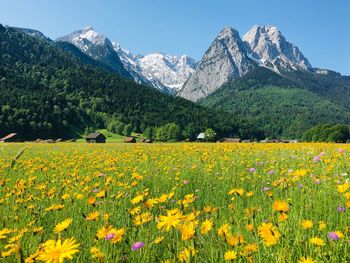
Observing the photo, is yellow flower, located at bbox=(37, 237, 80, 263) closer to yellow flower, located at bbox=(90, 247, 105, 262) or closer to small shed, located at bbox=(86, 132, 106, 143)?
yellow flower, located at bbox=(90, 247, 105, 262)

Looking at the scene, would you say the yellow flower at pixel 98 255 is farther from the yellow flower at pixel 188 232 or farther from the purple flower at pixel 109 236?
the yellow flower at pixel 188 232

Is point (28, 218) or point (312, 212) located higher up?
point (312, 212)

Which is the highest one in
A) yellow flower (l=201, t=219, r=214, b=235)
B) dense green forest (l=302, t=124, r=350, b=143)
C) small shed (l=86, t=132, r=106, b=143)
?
dense green forest (l=302, t=124, r=350, b=143)

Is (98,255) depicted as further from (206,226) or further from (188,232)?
(206,226)

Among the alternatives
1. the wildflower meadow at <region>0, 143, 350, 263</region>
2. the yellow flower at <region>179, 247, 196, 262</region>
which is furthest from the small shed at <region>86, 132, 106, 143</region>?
the yellow flower at <region>179, 247, 196, 262</region>

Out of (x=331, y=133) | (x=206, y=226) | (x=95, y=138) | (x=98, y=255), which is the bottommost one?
(x=95, y=138)

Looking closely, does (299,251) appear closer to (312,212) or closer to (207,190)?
(312,212)

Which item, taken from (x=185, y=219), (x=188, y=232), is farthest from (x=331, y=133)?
(x=188, y=232)

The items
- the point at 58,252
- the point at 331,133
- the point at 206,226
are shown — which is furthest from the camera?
the point at 331,133

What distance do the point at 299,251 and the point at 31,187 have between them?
4.73m

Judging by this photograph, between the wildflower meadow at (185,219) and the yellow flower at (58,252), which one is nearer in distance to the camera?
the yellow flower at (58,252)

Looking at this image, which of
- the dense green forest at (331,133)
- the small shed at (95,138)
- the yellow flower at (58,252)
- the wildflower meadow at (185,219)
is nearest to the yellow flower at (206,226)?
the wildflower meadow at (185,219)

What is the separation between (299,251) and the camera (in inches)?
100

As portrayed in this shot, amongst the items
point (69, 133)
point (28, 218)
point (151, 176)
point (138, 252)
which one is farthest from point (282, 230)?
point (69, 133)
